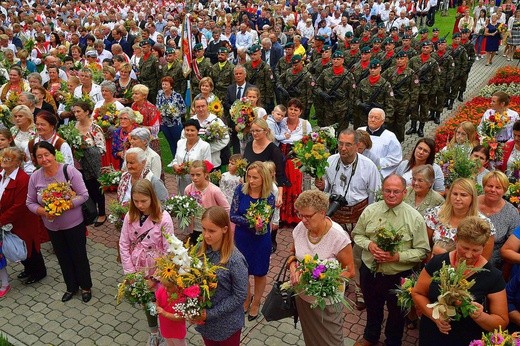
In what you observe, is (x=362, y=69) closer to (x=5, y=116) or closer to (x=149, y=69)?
(x=149, y=69)

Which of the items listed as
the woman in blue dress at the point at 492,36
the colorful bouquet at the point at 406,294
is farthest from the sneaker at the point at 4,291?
the woman in blue dress at the point at 492,36

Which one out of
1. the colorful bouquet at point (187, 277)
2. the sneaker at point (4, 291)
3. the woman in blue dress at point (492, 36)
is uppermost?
the colorful bouquet at point (187, 277)

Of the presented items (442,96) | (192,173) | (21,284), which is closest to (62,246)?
(21,284)

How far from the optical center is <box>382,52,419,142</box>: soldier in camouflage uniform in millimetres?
11516

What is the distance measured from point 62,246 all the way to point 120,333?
4.40 feet

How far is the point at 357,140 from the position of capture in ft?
22.0

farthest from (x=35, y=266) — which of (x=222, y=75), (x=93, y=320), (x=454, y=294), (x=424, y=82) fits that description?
(x=424, y=82)

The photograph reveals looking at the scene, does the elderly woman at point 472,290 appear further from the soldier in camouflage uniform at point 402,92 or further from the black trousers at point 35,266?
the soldier in camouflage uniform at point 402,92

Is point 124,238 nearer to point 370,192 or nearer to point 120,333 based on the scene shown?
point 120,333

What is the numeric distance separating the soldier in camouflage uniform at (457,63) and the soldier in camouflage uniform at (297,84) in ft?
16.7

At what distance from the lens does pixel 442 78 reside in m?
14.1

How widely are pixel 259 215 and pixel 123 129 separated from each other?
362cm

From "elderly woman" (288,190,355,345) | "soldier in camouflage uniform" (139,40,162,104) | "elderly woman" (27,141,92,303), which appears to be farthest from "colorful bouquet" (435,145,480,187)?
"soldier in camouflage uniform" (139,40,162,104)

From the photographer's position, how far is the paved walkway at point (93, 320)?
6.03 metres
